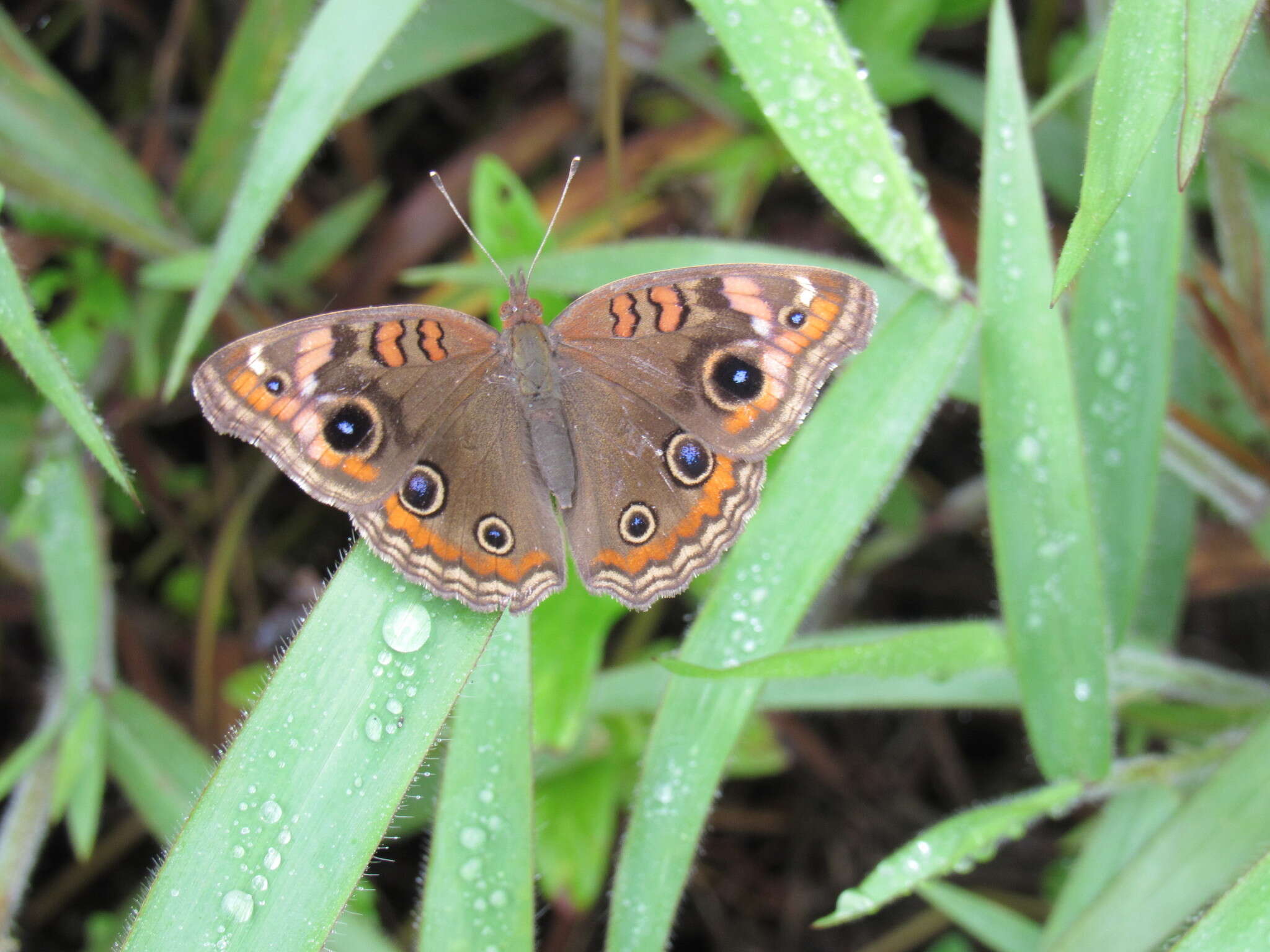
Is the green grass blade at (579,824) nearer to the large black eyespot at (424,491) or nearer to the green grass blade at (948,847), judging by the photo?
the green grass blade at (948,847)

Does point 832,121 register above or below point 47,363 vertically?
above

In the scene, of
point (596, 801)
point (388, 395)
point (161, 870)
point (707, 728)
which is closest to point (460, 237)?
point (388, 395)

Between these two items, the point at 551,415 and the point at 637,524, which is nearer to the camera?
the point at 637,524

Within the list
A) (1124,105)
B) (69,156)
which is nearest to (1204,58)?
(1124,105)

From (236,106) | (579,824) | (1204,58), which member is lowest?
(579,824)

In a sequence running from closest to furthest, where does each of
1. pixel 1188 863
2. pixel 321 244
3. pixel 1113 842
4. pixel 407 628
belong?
pixel 407 628 → pixel 1188 863 → pixel 1113 842 → pixel 321 244

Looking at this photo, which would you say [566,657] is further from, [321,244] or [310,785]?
[321,244]
